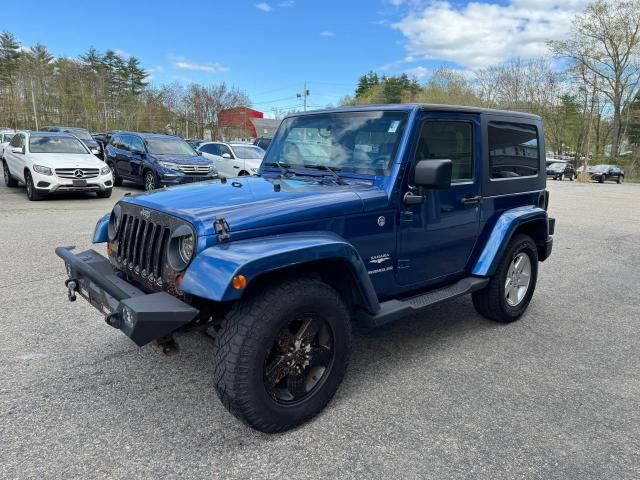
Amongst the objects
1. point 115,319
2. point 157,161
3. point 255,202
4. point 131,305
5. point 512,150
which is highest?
point 157,161

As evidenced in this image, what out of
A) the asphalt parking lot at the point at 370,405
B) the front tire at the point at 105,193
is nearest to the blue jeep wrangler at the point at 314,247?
the asphalt parking lot at the point at 370,405

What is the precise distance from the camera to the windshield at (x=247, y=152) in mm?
15909

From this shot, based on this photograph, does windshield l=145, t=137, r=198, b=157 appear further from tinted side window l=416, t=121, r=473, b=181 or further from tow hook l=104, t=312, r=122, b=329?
tow hook l=104, t=312, r=122, b=329

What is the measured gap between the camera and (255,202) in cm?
282

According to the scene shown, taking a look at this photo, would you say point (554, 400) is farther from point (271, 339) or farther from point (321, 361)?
point (271, 339)

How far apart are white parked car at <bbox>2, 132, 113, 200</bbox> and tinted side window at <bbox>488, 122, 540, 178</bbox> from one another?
10231 mm

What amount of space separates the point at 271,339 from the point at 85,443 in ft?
3.80

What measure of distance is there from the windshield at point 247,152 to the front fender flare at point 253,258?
13.6m

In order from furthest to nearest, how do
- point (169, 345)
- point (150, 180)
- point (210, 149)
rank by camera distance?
point (210, 149), point (150, 180), point (169, 345)

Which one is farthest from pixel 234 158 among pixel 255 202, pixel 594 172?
pixel 594 172

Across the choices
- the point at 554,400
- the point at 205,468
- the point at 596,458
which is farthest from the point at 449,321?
the point at 205,468

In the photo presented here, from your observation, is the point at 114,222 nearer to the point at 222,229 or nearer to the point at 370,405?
the point at 222,229

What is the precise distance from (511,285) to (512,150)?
1.27m

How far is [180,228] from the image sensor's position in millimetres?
2602
